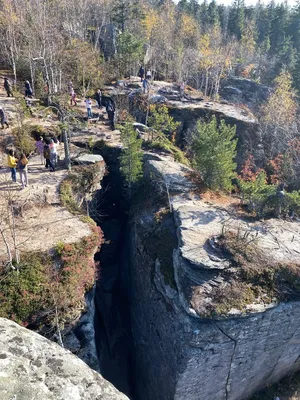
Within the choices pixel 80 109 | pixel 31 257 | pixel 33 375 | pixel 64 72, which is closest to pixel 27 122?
pixel 80 109

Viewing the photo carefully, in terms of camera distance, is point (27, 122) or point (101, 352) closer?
point (101, 352)

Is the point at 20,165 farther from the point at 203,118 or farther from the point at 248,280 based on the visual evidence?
the point at 203,118

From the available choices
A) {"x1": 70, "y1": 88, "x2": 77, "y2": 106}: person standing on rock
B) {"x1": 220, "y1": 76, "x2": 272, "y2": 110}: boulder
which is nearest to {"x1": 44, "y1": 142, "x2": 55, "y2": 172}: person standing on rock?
{"x1": 70, "y1": 88, "x2": 77, "y2": 106}: person standing on rock

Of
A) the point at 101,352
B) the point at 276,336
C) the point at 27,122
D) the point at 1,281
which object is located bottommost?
the point at 101,352

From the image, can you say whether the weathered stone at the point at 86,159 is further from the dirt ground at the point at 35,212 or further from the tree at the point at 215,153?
the tree at the point at 215,153

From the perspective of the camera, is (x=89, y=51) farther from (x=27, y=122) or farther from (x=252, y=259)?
(x=252, y=259)

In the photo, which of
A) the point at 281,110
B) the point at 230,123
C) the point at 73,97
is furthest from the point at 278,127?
the point at 73,97

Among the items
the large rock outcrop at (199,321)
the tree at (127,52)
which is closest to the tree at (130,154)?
the large rock outcrop at (199,321)

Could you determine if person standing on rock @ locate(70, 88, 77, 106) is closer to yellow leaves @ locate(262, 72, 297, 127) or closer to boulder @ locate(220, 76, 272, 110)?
yellow leaves @ locate(262, 72, 297, 127)
